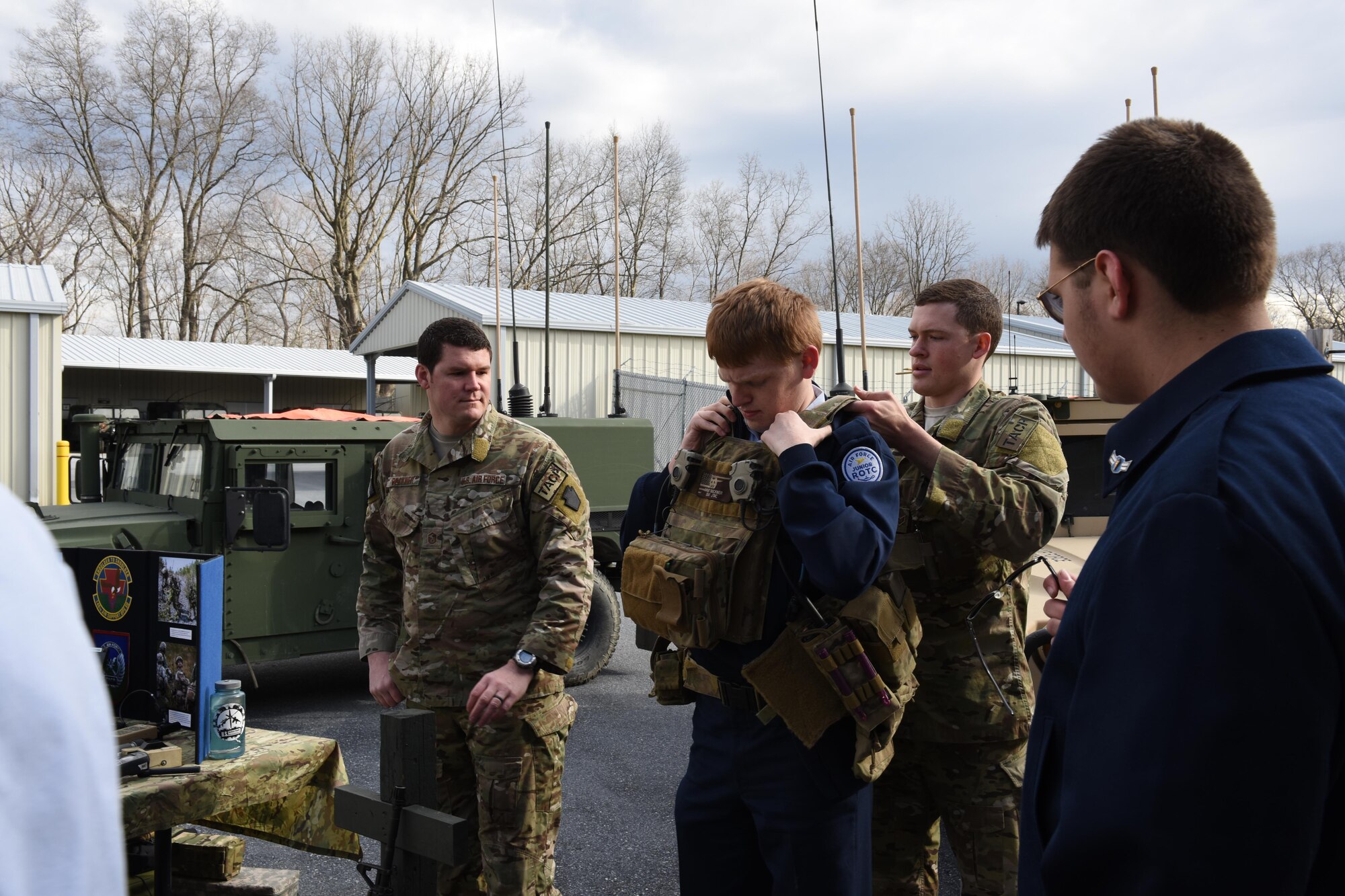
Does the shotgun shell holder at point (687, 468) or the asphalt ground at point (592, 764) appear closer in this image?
the shotgun shell holder at point (687, 468)

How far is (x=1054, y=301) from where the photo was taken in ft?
4.34

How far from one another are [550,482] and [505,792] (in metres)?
0.86

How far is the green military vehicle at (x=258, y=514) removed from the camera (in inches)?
214

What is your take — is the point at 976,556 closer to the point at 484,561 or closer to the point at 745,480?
the point at 745,480

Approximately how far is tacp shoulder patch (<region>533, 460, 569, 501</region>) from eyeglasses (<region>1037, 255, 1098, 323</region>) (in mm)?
1697

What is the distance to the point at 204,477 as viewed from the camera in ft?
18.5

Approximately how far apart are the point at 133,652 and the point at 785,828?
161 cm

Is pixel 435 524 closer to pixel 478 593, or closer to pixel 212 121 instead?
pixel 478 593

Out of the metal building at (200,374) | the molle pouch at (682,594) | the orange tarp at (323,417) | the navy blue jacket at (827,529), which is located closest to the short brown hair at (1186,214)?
the navy blue jacket at (827,529)

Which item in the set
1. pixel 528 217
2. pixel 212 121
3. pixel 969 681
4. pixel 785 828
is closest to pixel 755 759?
pixel 785 828

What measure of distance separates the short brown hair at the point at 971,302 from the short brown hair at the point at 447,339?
1299mm

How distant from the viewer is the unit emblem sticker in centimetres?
239

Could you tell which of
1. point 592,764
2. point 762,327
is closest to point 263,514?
point 592,764

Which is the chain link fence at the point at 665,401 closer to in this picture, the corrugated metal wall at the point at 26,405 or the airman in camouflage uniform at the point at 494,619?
the corrugated metal wall at the point at 26,405
